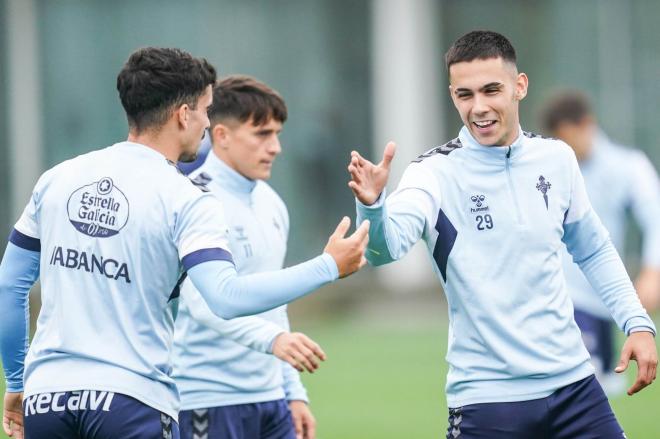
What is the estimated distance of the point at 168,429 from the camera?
4.94 meters

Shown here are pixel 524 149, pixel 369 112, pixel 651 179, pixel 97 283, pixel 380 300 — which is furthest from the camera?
pixel 369 112

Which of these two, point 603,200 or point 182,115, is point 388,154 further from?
point 603,200

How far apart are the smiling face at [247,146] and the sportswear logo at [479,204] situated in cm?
160

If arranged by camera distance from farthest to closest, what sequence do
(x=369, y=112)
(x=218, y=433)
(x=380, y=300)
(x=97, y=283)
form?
(x=369, y=112) < (x=380, y=300) < (x=218, y=433) < (x=97, y=283)

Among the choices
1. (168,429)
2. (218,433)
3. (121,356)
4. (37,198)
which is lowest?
(218,433)

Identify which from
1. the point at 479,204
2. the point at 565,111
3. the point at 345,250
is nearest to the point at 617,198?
the point at 565,111

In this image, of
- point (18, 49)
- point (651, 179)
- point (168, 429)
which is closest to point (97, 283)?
point (168, 429)

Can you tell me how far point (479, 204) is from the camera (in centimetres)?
550

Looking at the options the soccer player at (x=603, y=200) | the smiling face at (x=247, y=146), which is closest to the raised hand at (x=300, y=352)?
the smiling face at (x=247, y=146)

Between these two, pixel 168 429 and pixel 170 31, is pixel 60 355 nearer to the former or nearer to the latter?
pixel 168 429

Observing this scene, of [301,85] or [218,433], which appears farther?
[301,85]

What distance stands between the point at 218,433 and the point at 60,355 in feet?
5.44

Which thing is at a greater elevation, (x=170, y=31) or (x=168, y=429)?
(x=170, y=31)

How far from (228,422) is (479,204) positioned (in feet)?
5.79
